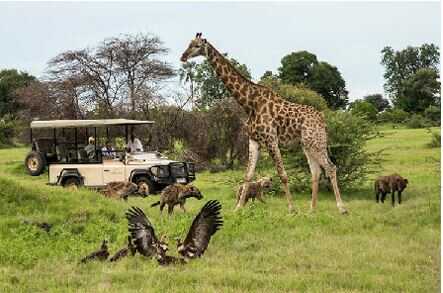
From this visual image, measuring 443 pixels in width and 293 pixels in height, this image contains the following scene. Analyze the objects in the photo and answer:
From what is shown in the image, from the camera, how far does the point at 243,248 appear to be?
9.02 metres

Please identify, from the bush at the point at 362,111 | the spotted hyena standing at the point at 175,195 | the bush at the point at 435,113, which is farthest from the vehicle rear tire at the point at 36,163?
the bush at the point at 435,113

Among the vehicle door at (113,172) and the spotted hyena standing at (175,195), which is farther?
the vehicle door at (113,172)

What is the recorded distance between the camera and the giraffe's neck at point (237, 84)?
12.6 metres

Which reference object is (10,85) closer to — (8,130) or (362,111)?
(8,130)

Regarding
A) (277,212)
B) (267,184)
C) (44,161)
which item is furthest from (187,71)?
(277,212)

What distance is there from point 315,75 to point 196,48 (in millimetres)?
45210

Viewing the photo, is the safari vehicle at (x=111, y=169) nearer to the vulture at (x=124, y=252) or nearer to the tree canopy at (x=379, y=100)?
the vulture at (x=124, y=252)

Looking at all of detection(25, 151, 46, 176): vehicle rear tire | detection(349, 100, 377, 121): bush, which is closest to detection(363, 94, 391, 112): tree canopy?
detection(349, 100, 377, 121): bush

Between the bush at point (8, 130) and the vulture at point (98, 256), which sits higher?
the bush at point (8, 130)

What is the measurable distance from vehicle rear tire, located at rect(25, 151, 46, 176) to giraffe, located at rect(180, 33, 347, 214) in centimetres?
987

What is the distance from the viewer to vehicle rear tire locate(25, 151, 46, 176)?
20.6 meters

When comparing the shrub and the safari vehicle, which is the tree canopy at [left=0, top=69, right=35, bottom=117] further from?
the safari vehicle

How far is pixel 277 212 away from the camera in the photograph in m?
11.9

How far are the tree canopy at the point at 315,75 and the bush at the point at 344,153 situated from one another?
3983 cm
